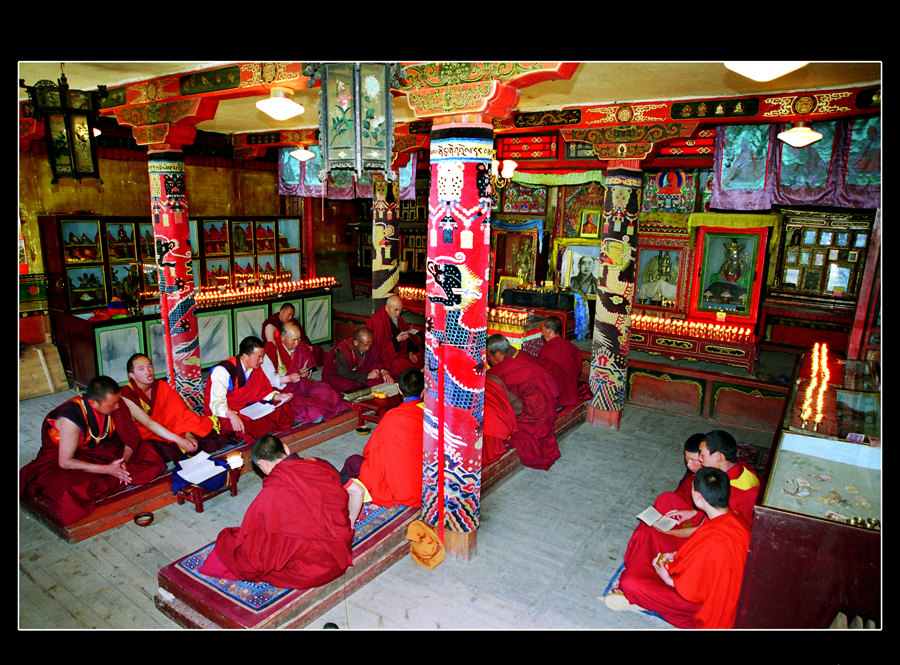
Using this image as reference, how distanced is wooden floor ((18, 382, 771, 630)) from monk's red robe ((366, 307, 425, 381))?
8.55 feet

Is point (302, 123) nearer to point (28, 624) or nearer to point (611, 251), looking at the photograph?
point (611, 251)

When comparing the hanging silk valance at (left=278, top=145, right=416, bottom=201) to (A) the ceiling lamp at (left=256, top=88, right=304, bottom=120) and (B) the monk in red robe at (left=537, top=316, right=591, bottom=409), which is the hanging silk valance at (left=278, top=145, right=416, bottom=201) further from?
(A) the ceiling lamp at (left=256, top=88, right=304, bottom=120)

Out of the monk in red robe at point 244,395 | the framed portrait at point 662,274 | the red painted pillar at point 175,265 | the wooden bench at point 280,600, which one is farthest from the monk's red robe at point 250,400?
the framed portrait at point 662,274

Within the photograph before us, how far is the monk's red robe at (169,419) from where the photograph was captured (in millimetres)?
5668

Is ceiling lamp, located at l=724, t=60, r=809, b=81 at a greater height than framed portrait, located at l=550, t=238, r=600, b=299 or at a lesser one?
greater

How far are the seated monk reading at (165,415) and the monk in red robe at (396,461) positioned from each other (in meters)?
2.03

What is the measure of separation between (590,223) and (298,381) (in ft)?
26.2

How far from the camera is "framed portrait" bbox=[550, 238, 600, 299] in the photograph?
1257 centimetres

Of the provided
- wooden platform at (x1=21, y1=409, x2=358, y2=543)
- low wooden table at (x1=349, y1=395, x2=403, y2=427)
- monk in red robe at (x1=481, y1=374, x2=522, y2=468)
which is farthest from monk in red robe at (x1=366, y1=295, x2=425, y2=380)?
wooden platform at (x1=21, y1=409, x2=358, y2=543)

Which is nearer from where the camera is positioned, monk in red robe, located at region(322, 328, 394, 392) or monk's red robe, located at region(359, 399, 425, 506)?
monk's red robe, located at region(359, 399, 425, 506)

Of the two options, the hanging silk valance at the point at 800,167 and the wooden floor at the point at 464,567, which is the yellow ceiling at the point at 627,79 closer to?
the hanging silk valance at the point at 800,167

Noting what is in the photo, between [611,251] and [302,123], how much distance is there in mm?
5750

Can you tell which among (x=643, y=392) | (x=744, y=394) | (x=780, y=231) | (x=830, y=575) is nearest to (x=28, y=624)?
(x=830, y=575)

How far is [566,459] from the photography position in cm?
681
